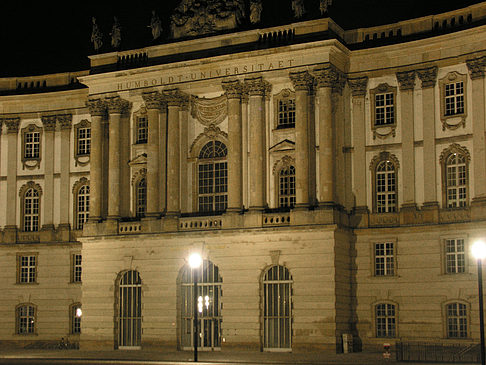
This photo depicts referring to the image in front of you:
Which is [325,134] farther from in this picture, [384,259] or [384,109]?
[384,259]

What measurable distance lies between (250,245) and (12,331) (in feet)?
63.0

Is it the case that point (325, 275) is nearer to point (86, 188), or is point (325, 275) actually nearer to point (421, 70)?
point (421, 70)

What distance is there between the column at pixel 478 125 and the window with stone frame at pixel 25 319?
97.2ft

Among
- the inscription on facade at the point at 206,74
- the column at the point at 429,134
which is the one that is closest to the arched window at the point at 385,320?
the column at the point at 429,134

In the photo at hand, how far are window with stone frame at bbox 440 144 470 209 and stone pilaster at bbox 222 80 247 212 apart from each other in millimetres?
11350

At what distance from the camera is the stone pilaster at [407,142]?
58438 millimetres

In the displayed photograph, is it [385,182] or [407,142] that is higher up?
[407,142]

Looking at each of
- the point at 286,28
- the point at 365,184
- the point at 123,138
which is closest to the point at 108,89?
the point at 123,138

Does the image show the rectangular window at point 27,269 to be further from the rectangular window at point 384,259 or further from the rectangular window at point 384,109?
the rectangular window at point 384,109

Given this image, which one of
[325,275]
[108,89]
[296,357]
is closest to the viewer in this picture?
[296,357]

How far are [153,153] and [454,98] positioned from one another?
17800 mm

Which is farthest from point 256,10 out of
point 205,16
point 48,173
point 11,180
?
point 11,180

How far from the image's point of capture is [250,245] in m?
59.1

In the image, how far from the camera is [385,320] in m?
58.5
